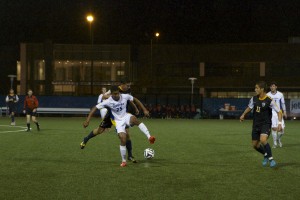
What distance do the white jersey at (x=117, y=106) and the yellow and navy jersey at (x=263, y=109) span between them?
124 inches

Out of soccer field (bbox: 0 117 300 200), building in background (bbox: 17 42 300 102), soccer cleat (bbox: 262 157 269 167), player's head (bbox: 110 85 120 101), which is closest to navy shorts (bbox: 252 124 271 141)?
soccer cleat (bbox: 262 157 269 167)

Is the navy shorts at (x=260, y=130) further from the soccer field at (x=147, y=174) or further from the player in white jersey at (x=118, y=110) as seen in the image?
the player in white jersey at (x=118, y=110)

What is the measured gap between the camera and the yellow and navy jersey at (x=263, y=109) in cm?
1187

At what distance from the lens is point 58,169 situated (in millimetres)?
11203

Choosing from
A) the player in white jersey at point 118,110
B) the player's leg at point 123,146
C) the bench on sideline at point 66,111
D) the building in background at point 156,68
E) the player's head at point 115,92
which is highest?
the building in background at point 156,68

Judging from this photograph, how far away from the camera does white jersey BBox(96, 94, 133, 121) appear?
40.2 feet

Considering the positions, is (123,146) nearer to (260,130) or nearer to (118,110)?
(118,110)

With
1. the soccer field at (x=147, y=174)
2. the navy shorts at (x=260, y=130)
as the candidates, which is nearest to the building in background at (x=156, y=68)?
the soccer field at (x=147, y=174)

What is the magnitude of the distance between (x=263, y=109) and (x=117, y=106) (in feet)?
11.5

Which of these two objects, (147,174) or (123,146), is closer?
(147,174)

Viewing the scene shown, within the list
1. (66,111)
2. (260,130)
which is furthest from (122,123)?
(66,111)

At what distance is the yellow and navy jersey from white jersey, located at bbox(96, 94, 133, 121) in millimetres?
3155

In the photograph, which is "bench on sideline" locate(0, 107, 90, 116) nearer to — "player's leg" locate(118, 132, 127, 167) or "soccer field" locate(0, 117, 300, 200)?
"soccer field" locate(0, 117, 300, 200)

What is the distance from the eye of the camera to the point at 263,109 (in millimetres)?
11914
